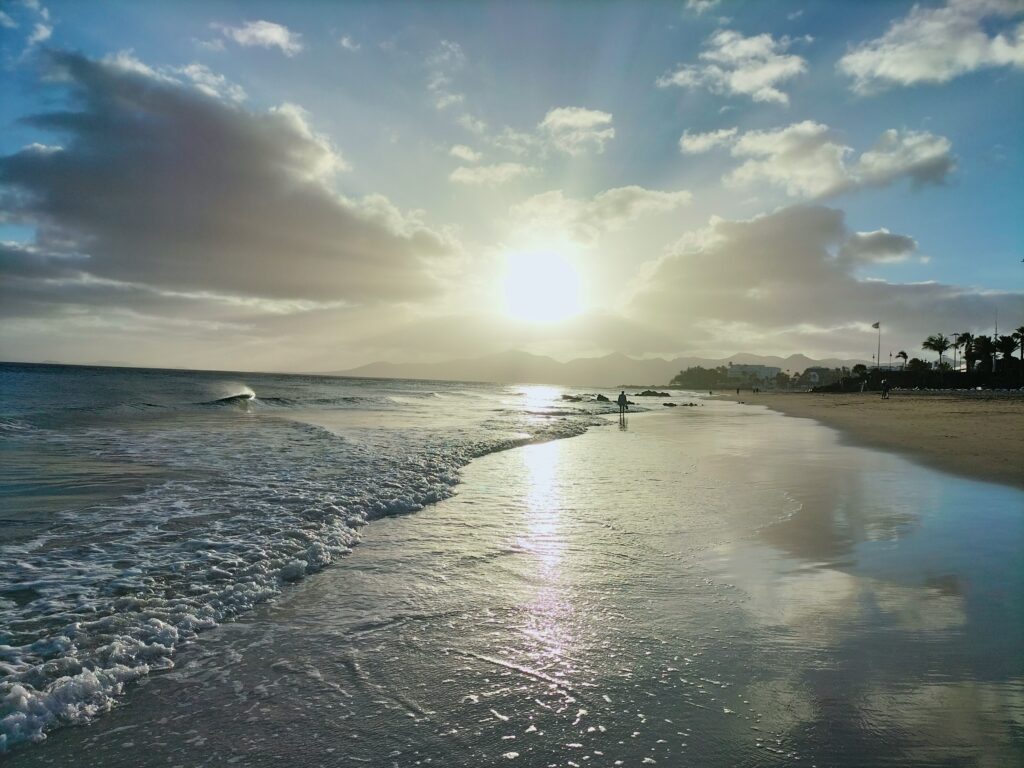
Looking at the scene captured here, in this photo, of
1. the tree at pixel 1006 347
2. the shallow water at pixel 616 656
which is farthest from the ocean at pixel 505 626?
the tree at pixel 1006 347

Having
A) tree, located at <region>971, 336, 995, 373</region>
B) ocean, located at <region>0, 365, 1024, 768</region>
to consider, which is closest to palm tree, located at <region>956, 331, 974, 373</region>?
tree, located at <region>971, 336, 995, 373</region>

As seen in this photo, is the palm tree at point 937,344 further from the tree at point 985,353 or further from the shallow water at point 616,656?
the shallow water at point 616,656

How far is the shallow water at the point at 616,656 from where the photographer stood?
3.43 meters

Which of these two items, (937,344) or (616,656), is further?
(937,344)

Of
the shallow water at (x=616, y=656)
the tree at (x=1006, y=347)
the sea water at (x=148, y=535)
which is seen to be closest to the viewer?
the shallow water at (x=616, y=656)

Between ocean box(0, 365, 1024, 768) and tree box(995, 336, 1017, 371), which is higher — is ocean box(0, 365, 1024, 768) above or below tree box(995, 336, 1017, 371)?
below

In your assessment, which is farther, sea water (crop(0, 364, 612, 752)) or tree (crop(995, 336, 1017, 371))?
tree (crop(995, 336, 1017, 371))

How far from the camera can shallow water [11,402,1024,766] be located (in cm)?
343

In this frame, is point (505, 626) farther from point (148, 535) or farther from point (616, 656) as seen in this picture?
point (148, 535)

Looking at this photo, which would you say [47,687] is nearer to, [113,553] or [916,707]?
[113,553]

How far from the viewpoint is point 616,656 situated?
455cm

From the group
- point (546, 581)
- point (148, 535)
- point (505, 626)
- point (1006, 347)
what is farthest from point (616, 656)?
point (1006, 347)

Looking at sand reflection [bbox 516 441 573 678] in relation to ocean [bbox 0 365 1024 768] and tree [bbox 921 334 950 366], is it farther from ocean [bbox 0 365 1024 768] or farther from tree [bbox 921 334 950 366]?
tree [bbox 921 334 950 366]

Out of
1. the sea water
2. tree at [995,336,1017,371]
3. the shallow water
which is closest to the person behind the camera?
the shallow water
